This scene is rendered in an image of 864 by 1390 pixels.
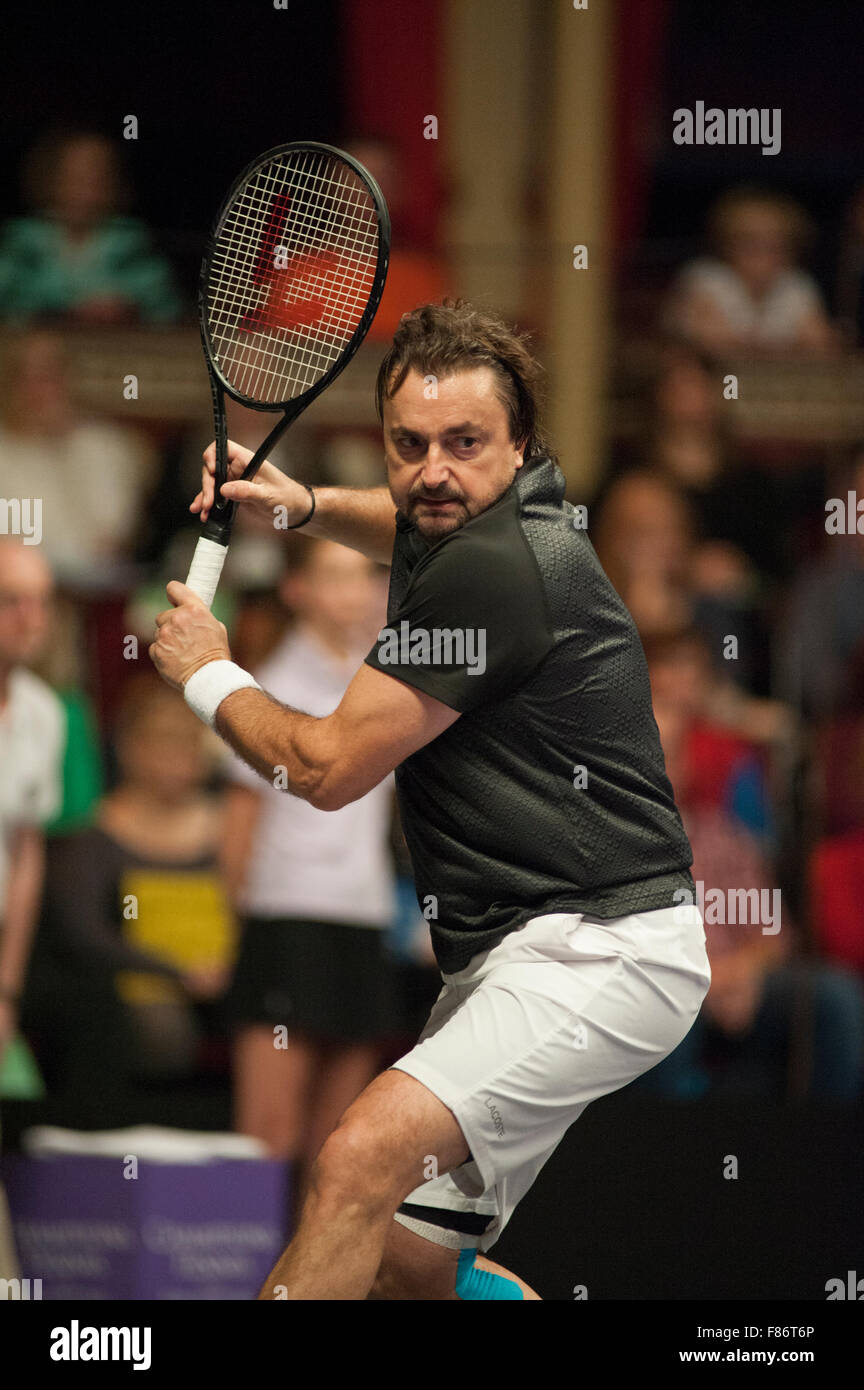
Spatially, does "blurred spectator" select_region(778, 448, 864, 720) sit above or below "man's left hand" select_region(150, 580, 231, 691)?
above

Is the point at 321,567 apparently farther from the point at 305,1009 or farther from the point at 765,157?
the point at 765,157

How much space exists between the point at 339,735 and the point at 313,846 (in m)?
1.69

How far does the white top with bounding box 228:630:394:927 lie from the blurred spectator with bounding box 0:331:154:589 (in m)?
0.69

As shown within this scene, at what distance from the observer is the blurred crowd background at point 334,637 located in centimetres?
423

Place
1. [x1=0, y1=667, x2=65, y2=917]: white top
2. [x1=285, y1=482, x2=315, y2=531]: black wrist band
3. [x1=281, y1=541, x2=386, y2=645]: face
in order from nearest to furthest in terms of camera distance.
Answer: [x1=285, y1=482, x2=315, y2=531]: black wrist band
[x1=0, y1=667, x2=65, y2=917]: white top
[x1=281, y1=541, x2=386, y2=645]: face

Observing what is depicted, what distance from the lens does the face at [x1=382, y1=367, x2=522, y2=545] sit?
2.66 m

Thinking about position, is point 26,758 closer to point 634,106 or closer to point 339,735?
point 339,735

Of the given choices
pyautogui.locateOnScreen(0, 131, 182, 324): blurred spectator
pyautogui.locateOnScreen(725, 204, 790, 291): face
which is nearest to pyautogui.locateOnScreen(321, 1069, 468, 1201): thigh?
pyautogui.locateOnScreen(0, 131, 182, 324): blurred spectator

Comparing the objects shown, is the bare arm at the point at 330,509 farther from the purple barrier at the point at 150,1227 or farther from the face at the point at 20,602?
the purple barrier at the point at 150,1227

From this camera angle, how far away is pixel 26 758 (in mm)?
4121

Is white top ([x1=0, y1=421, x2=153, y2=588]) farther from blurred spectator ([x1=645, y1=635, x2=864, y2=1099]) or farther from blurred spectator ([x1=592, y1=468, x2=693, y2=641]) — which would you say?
blurred spectator ([x1=645, y1=635, x2=864, y2=1099])

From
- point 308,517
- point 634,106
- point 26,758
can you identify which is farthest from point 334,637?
point 634,106

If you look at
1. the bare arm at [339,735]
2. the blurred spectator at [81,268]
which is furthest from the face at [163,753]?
the bare arm at [339,735]
